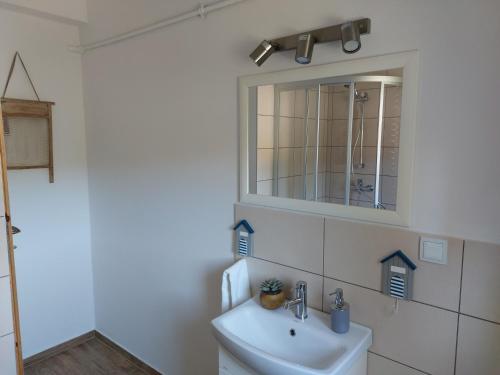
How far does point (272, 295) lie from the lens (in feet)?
5.18

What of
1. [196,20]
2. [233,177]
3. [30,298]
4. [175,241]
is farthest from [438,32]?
[30,298]

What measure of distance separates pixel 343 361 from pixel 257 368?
0.29 m

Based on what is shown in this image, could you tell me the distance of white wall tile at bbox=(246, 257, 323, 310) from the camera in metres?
1.58

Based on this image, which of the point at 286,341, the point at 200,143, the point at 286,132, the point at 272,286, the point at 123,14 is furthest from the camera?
the point at 123,14

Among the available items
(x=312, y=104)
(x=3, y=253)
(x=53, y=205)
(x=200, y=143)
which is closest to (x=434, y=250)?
(x=312, y=104)

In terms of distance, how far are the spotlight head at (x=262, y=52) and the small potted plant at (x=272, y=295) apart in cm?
94

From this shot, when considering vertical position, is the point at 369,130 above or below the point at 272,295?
above

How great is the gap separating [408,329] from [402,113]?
0.76m

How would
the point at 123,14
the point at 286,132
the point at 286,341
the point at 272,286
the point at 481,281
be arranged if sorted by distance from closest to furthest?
the point at 481,281
the point at 286,341
the point at 272,286
the point at 286,132
the point at 123,14

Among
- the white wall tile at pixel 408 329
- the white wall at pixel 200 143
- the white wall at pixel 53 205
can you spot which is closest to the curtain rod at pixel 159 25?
the white wall at pixel 200 143

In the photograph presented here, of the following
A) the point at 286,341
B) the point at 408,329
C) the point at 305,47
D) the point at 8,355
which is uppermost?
the point at 305,47

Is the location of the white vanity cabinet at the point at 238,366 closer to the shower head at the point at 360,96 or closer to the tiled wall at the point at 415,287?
the tiled wall at the point at 415,287

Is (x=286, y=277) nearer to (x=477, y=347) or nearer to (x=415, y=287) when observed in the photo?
(x=415, y=287)

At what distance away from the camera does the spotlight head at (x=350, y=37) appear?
1.27 meters
